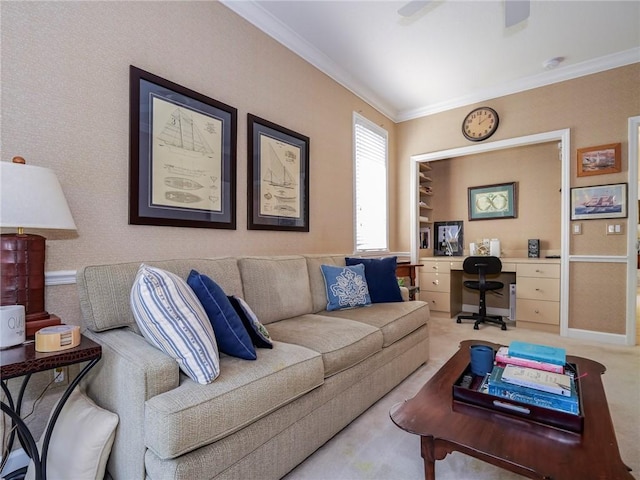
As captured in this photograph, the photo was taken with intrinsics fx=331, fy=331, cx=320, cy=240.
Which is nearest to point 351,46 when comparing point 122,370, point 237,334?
point 237,334

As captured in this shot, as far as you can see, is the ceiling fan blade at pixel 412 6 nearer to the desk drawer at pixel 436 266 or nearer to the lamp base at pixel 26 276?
the lamp base at pixel 26 276

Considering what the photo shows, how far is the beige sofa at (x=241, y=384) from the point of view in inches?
43.0

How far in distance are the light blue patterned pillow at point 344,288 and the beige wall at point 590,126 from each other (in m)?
2.50

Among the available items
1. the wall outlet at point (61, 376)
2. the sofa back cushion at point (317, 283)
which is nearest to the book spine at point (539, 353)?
the sofa back cushion at point (317, 283)

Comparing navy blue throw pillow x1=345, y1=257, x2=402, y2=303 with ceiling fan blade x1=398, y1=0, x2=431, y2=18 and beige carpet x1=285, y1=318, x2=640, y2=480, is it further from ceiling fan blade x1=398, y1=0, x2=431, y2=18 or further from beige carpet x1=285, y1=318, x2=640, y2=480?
ceiling fan blade x1=398, y1=0, x2=431, y2=18

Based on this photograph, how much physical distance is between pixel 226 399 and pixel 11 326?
832 mm

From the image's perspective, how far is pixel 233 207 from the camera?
245cm

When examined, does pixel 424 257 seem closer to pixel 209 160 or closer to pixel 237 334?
pixel 209 160

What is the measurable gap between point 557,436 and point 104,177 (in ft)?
7.54

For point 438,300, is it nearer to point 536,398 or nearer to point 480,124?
point 480,124

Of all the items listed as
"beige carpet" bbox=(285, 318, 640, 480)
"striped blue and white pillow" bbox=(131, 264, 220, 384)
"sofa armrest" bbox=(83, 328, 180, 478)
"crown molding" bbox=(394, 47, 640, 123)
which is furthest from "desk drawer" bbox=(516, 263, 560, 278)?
"sofa armrest" bbox=(83, 328, 180, 478)

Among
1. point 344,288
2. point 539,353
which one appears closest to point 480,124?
point 344,288

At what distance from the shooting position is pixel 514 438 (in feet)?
3.59

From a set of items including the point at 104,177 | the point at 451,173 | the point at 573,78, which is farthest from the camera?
the point at 451,173
